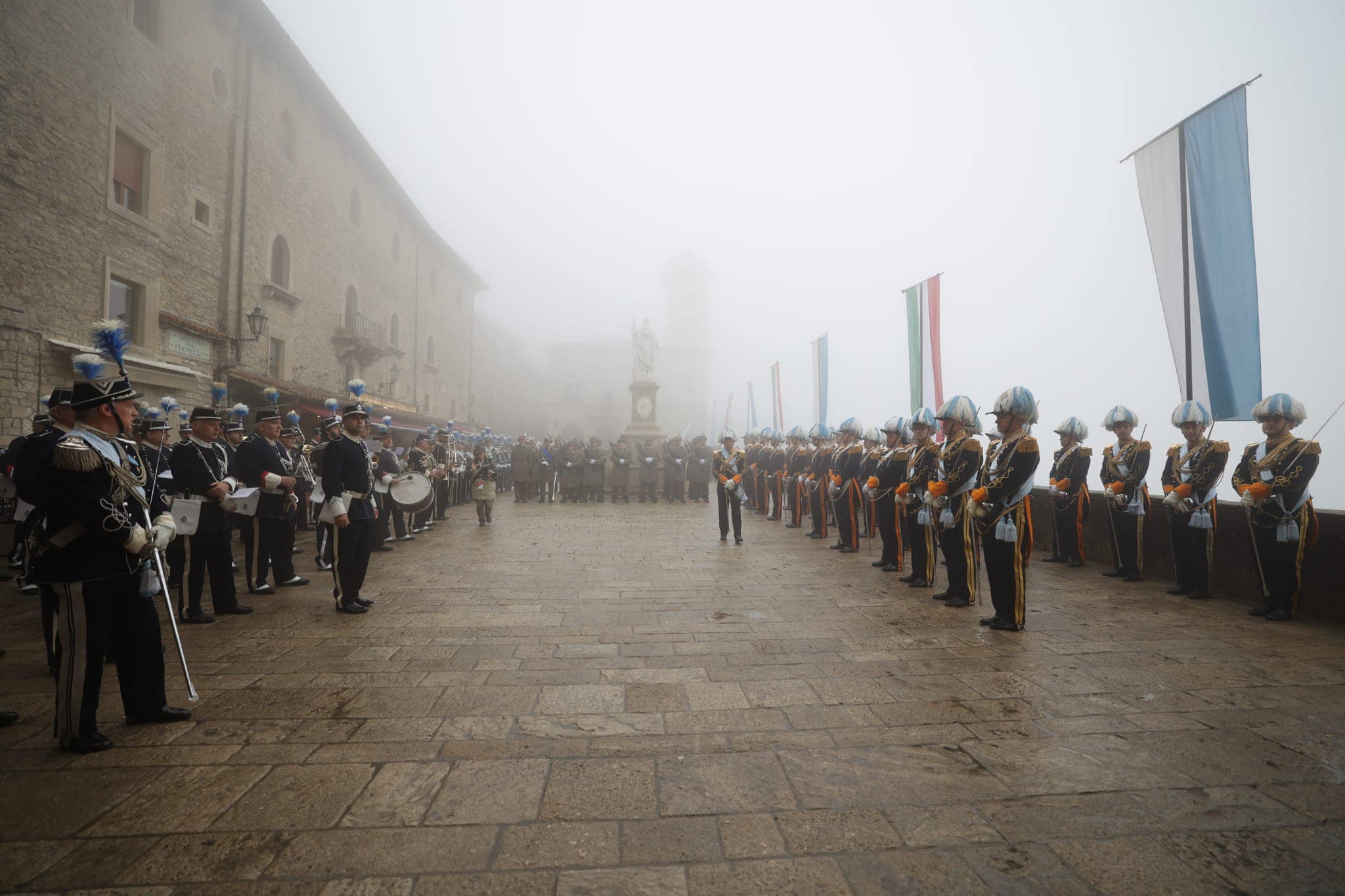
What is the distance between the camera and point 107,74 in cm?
1250

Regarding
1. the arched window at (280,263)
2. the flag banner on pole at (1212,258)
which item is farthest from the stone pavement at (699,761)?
the arched window at (280,263)

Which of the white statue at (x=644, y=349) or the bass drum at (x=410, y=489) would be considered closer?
the bass drum at (x=410, y=489)

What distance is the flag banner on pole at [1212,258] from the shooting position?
687 cm

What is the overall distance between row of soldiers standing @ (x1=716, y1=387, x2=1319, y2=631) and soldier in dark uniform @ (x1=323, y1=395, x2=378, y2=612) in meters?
5.46

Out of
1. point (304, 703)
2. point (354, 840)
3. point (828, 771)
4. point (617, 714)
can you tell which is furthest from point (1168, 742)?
point (304, 703)

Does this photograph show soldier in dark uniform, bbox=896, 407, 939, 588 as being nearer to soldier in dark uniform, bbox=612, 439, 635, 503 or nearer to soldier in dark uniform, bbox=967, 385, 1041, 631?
soldier in dark uniform, bbox=967, 385, 1041, 631

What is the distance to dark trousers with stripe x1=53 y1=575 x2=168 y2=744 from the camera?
3043 millimetres

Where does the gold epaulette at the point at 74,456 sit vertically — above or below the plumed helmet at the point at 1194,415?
below

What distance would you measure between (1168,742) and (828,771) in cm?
176

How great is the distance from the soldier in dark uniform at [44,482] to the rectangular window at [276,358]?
53.7ft

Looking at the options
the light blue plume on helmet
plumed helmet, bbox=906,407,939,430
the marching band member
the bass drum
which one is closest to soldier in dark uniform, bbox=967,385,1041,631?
plumed helmet, bbox=906,407,939,430

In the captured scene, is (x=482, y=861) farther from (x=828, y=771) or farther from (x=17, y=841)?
(x=17, y=841)

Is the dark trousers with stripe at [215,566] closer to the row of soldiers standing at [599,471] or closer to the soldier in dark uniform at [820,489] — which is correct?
the soldier in dark uniform at [820,489]

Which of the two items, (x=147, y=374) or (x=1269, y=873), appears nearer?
(x=1269, y=873)
